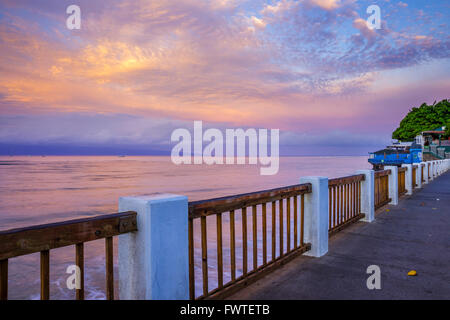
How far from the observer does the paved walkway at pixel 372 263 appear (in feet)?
10.8

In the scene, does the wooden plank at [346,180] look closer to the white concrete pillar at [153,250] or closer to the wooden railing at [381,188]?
the wooden railing at [381,188]

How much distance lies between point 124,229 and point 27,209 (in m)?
17.2

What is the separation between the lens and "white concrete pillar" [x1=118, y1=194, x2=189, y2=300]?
2303 millimetres

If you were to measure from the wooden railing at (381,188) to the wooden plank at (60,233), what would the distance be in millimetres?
7569

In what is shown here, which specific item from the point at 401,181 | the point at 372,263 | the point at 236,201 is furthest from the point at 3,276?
the point at 401,181

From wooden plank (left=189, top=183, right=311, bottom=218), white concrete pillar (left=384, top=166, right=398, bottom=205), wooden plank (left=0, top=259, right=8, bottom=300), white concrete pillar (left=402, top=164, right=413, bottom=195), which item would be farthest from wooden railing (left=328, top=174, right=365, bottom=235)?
white concrete pillar (left=402, top=164, right=413, bottom=195)

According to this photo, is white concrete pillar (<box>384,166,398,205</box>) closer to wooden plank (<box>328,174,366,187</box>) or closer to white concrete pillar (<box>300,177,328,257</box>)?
wooden plank (<box>328,174,366,187</box>)

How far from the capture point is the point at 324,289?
338 centimetres

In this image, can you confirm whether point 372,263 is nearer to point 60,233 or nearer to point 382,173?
point 60,233

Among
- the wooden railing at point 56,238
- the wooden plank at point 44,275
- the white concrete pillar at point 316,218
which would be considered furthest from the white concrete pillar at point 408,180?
the wooden plank at point 44,275

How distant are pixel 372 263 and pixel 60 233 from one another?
13.1 ft

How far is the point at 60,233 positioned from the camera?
195 cm
